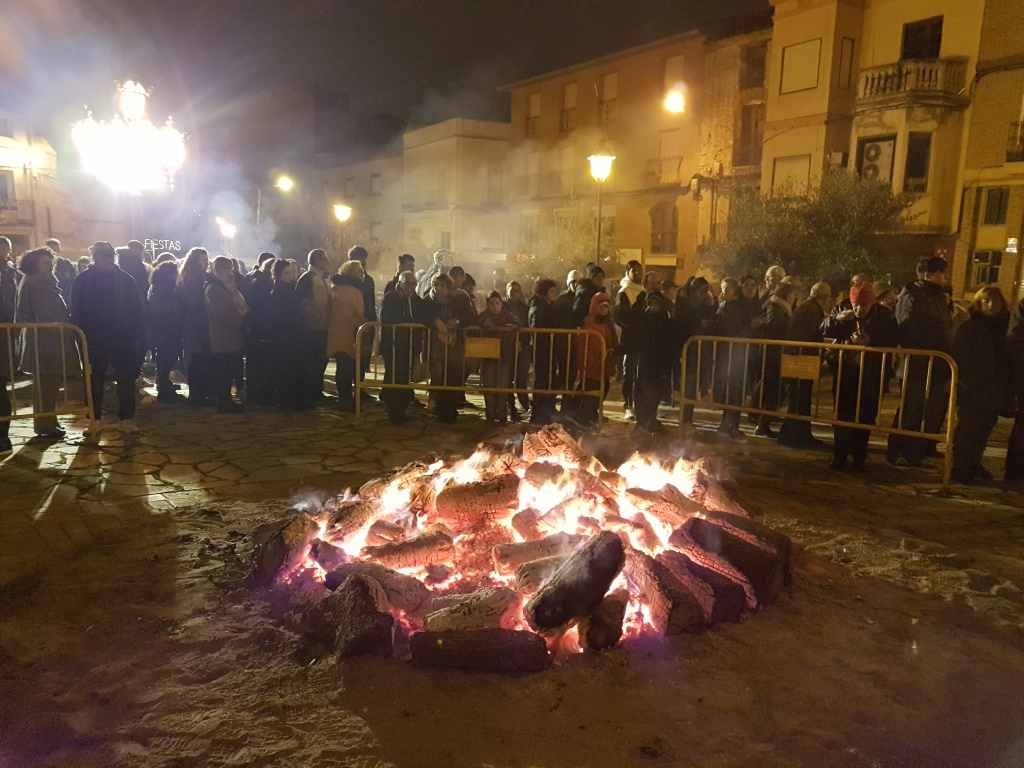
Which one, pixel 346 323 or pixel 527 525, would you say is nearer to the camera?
pixel 527 525

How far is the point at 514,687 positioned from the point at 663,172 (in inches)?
1240

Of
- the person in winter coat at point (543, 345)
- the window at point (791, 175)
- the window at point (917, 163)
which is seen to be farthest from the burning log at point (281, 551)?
the window at point (917, 163)

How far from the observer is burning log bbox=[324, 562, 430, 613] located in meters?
4.33

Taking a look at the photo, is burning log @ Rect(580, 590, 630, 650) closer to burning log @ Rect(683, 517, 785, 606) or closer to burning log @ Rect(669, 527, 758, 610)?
burning log @ Rect(669, 527, 758, 610)

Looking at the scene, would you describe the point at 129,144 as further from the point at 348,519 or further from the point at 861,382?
the point at 861,382

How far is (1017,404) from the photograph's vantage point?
7.44 meters

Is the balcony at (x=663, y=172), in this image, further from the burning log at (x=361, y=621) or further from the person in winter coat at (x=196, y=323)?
the burning log at (x=361, y=621)

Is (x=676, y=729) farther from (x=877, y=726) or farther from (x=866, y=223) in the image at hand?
(x=866, y=223)

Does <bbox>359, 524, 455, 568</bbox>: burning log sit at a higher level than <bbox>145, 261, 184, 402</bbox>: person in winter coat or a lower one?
lower

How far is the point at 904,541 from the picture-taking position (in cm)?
579

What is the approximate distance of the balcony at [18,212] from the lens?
36109 mm

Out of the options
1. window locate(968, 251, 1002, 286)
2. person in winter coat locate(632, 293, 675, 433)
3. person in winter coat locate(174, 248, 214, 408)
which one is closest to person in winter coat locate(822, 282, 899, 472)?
person in winter coat locate(632, 293, 675, 433)

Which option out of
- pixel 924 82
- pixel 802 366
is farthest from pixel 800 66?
pixel 802 366

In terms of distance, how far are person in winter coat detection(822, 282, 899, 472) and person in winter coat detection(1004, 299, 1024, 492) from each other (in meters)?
1.08
